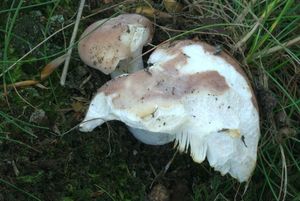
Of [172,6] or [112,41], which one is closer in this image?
[112,41]

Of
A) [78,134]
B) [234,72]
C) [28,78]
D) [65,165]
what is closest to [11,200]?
[65,165]

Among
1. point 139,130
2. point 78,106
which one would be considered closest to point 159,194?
point 139,130

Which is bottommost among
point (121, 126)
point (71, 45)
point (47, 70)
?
point (121, 126)

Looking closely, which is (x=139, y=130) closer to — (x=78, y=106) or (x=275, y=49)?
(x=78, y=106)

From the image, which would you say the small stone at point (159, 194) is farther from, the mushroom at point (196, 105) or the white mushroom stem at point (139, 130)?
the mushroom at point (196, 105)

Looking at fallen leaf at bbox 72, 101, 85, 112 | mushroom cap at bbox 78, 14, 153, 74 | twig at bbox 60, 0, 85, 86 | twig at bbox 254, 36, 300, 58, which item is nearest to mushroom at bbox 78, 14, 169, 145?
mushroom cap at bbox 78, 14, 153, 74

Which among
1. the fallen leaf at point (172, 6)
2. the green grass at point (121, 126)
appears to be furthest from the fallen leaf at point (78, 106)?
the fallen leaf at point (172, 6)

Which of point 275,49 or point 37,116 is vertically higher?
point 275,49
